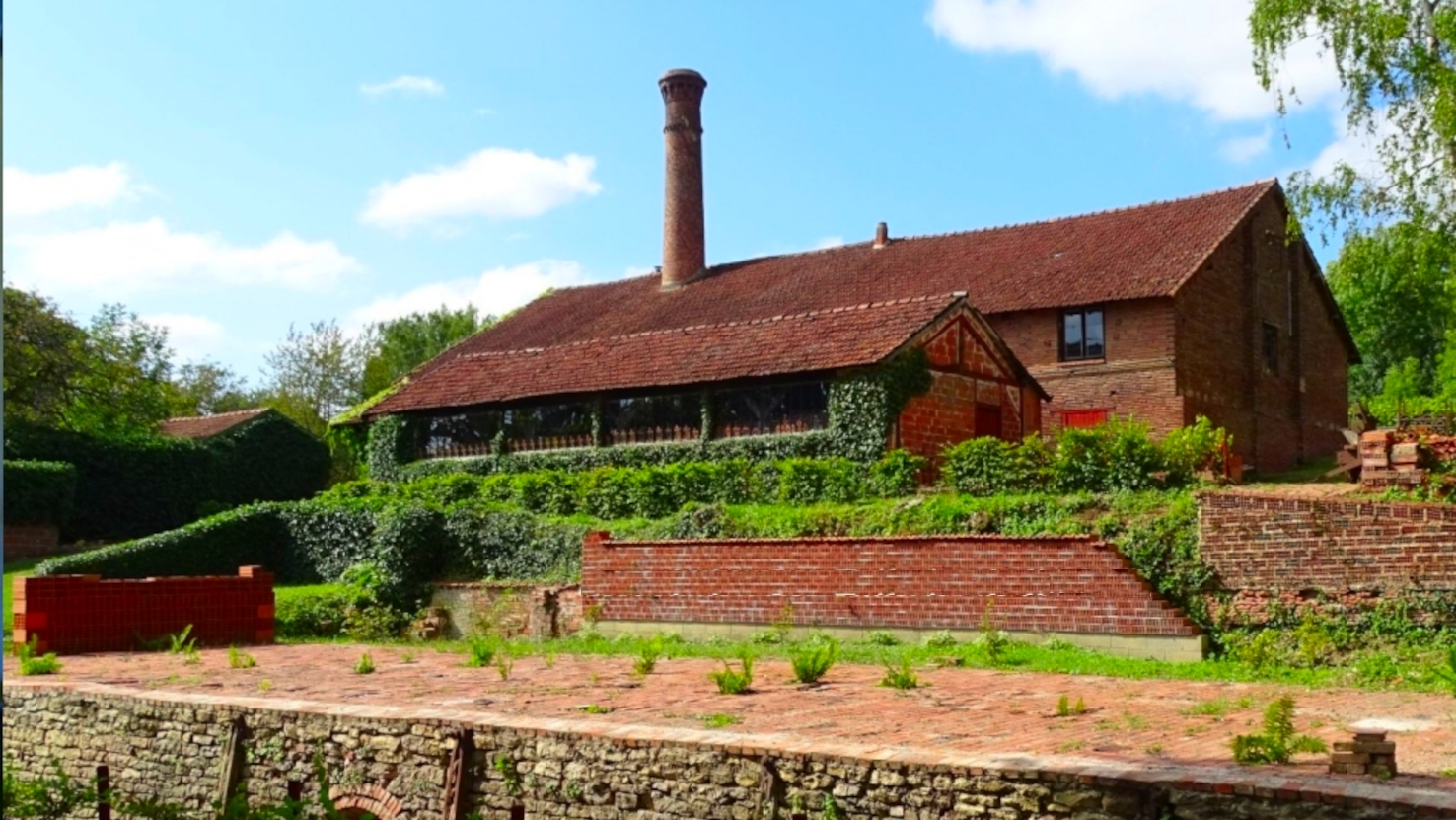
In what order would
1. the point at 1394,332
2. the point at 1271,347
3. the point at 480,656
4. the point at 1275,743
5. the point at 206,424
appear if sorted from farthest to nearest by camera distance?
the point at 1394,332 → the point at 206,424 → the point at 1271,347 → the point at 480,656 → the point at 1275,743

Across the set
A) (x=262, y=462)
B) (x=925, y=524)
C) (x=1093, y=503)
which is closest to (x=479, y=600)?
(x=925, y=524)

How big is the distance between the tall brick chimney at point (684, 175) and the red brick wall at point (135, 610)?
21.2 m

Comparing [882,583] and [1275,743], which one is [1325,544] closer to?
[882,583]

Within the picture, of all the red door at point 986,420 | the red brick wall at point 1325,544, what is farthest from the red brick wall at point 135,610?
the red door at point 986,420

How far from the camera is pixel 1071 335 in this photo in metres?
30.3

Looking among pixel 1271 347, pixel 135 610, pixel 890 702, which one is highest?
pixel 1271 347

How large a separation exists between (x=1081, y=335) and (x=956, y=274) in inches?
155

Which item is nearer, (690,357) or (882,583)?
(882,583)

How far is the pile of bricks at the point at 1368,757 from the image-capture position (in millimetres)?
6980

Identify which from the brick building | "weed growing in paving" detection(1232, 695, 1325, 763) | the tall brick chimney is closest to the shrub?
"weed growing in paving" detection(1232, 695, 1325, 763)

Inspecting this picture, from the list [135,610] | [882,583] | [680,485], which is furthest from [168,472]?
[882,583]

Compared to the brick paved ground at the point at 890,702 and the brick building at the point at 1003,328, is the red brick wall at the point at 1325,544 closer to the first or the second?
the brick paved ground at the point at 890,702

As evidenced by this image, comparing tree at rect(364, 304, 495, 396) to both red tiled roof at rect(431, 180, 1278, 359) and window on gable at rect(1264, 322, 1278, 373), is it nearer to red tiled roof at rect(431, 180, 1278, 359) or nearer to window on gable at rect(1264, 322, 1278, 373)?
red tiled roof at rect(431, 180, 1278, 359)

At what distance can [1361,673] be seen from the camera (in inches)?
510
